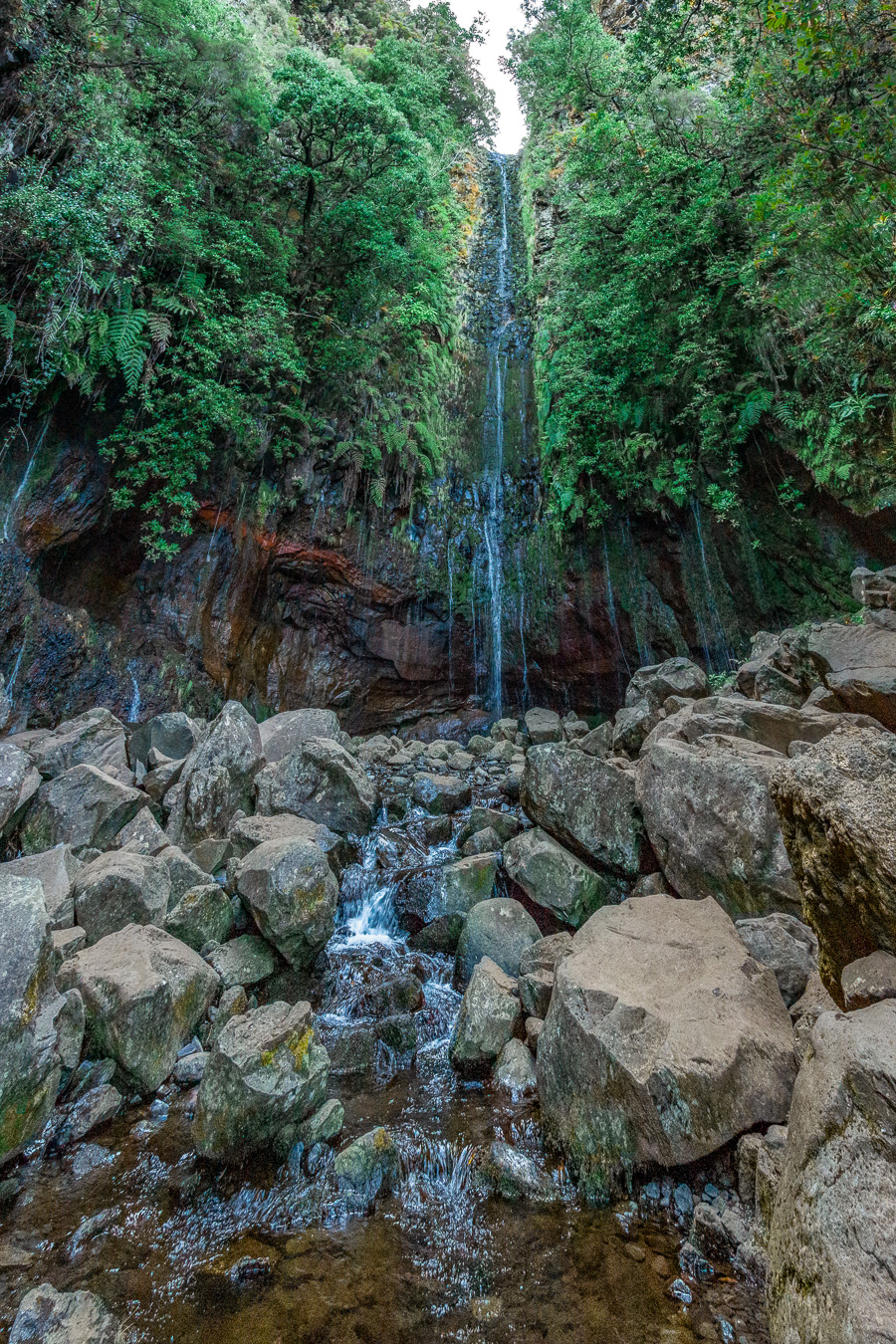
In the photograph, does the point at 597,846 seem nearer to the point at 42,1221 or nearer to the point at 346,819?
the point at 346,819

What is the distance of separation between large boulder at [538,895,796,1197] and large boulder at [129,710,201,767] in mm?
6035

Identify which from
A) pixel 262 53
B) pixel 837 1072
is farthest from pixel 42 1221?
pixel 262 53

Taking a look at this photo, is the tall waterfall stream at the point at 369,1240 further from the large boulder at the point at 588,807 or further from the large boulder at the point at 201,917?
the large boulder at the point at 588,807

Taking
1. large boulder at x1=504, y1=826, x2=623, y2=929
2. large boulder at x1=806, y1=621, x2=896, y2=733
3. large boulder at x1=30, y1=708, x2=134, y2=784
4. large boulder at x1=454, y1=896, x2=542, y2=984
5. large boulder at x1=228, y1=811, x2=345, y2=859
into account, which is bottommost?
large boulder at x1=454, y1=896, x2=542, y2=984

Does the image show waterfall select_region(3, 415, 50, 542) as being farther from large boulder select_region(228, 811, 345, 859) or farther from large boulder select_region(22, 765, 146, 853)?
large boulder select_region(228, 811, 345, 859)

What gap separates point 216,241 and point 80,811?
29.8 feet

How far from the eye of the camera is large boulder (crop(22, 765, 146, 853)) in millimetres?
5219

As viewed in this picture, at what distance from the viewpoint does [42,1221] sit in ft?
7.91

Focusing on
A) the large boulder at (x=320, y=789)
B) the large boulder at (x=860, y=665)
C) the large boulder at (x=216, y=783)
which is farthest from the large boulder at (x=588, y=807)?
the large boulder at (x=216, y=783)

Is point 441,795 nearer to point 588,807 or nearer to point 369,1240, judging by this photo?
point 588,807

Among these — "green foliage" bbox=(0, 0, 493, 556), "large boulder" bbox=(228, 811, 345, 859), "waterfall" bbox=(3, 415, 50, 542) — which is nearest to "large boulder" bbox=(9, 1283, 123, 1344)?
"large boulder" bbox=(228, 811, 345, 859)

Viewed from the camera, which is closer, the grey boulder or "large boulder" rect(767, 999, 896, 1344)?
"large boulder" rect(767, 999, 896, 1344)

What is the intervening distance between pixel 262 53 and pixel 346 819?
1395 centimetres

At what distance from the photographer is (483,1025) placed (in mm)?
3420
